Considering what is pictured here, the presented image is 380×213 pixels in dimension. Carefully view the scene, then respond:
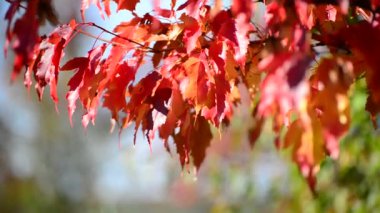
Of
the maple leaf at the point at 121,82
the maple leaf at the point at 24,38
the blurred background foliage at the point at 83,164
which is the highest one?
Answer: the maple leaf at the point at 24,38

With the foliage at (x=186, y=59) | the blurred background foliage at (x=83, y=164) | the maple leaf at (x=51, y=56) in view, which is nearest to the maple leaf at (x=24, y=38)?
the foliage at (x=186, y=59)

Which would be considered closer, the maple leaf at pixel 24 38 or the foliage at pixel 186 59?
the maple leaf at pixel 24 38

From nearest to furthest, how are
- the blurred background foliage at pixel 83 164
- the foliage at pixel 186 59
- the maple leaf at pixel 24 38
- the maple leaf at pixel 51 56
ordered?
1. the maple leaf at pixel 24 38
2. the foliage at pixel 186 59
3. the maple leaf at pixel 51 56
4. the blurred background foliage at pixel 83 164

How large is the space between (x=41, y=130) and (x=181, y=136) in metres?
5.64

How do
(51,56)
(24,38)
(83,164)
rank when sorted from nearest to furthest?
(24,38) → (51,56) → (83,164)

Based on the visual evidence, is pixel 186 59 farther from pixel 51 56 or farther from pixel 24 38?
pixel 24 38

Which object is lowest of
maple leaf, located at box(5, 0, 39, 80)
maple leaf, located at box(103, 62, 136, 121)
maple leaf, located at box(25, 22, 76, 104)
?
maple leaf, located at box(103, 62, 136, 121)

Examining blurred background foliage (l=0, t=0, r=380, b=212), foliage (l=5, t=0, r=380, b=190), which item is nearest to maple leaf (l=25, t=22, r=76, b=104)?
foliage (l=5, t=0, r=380, b=190)

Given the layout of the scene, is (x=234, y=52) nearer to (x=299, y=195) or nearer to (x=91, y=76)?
(x=91, y=76)

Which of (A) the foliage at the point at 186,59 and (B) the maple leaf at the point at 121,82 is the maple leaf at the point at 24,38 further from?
(B) the maple leaf at the point at 121,82

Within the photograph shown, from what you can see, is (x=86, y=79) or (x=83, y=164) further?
(x=83, y=164)

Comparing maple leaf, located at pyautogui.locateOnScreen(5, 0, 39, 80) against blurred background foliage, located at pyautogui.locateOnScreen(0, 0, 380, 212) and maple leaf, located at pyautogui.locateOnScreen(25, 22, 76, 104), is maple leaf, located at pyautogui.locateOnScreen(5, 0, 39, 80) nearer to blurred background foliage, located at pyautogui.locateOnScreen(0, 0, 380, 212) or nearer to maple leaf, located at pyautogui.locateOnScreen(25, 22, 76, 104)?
maple leaf, located at pyautogui.locateOnScreen(25, 22, 76, 104)

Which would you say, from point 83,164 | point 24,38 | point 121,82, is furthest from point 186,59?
point 83,164

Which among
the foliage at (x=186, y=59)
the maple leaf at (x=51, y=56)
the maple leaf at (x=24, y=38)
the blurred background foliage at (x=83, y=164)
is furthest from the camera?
the blurred background foliage at (x=83, y=164)
